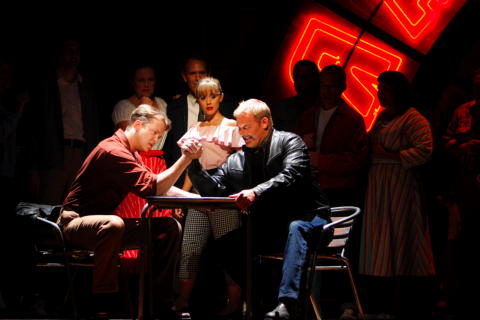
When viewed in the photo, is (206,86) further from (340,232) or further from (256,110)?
(340,232)

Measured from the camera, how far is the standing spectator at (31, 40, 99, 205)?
547 centimetres

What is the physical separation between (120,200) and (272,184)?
3.72ft

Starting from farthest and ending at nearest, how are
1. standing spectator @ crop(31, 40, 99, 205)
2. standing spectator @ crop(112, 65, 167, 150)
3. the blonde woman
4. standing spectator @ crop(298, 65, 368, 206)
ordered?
standing spectator @ crop(112, 65, 167, 150) < standing spectator @ crop(31, 40, 99, 205) < standing spectator @ crop(298, 65, 368, 206) < the blonde woman

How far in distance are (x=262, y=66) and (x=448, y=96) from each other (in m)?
1.81

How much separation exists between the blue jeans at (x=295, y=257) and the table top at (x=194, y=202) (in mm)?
359

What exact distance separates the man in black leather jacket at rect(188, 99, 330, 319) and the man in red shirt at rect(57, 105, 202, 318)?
0.87 feet

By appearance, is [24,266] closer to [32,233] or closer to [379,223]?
[32,233]

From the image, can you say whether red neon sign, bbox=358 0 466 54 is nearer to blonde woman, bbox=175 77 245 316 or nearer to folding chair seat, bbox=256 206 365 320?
blonde woman, bbox=175 77 245 316

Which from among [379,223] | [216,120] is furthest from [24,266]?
[379,223]

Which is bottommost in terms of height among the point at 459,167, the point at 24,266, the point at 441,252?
the point at 24,266

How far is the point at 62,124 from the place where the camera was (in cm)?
559

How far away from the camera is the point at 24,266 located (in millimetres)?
5461

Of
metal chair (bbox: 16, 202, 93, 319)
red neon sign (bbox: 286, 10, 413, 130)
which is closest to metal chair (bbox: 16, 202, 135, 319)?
metal chair (bbox: 16, 202, 93, 319)

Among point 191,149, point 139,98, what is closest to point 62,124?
point 139,98
